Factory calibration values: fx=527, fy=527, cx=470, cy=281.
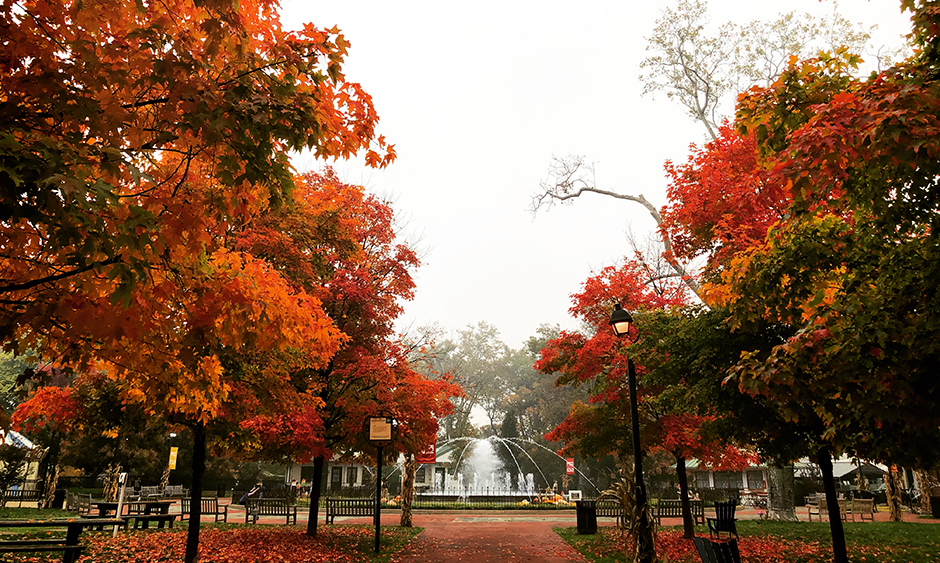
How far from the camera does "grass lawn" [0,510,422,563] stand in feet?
35.4

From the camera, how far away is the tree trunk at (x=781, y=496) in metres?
21.2

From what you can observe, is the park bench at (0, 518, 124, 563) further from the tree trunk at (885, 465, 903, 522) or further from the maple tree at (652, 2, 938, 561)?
the tree trunk at (885, 465, 903, 522)

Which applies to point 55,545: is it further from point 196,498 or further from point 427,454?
point 427,454

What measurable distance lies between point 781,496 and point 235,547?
67.6ft

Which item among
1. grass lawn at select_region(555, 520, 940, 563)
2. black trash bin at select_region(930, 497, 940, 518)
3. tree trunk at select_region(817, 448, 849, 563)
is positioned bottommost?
black trash bin at select_region(930, 497, 940, 518)

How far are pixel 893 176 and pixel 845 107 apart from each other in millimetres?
920

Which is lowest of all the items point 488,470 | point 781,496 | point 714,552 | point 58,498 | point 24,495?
point 488,470

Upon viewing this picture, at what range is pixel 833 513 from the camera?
9.51m

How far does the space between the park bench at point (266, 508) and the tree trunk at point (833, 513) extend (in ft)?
55.4

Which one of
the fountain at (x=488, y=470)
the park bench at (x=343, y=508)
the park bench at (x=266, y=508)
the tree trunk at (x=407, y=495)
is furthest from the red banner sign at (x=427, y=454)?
the fountain at (x=488, y=470)

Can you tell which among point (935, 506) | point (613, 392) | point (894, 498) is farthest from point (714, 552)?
point (935, 506)

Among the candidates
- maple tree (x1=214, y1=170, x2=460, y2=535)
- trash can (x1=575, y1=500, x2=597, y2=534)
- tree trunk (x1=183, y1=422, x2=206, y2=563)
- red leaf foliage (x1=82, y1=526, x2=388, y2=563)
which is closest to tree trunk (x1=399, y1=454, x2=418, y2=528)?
red leaf foliage (x1=82, y1=526, x2=388, y2=563)

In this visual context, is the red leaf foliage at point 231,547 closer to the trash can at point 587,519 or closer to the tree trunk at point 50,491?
the trash can at point 587,519

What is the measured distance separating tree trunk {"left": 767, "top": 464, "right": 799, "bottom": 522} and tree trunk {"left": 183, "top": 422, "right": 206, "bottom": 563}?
21.0m
